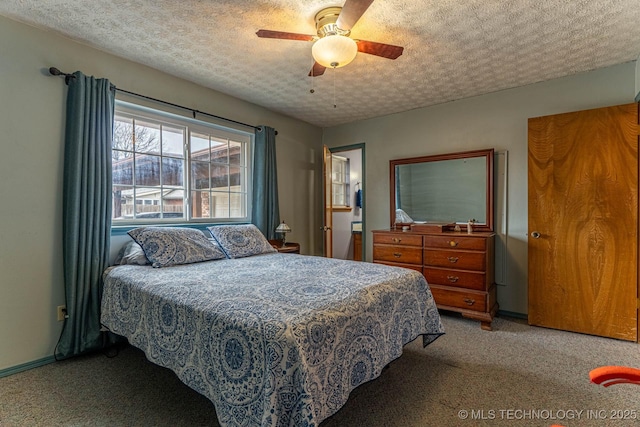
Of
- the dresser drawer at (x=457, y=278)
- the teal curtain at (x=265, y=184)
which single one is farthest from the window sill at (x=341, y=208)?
the dresser drawer at (x=457, y=278)

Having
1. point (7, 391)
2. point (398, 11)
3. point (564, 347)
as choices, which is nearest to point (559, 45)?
point (398, 11)

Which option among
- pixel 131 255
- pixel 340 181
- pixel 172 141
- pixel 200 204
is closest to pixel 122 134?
pixel 172 141

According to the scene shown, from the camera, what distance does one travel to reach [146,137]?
2.96 meters

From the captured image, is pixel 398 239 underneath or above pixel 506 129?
underneath

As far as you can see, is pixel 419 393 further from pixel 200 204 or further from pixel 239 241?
pixel 200 204

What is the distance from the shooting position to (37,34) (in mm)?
2270

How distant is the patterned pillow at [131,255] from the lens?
249 cm

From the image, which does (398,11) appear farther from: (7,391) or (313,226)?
(7,391)

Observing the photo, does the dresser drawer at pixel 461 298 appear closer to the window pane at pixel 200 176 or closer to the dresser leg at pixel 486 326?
the dresser leg at pixel 486 326

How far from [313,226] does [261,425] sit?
358 cm

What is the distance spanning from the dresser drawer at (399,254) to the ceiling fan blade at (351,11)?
2.35 m

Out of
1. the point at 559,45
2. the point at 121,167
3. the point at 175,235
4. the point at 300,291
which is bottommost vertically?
the point at 300,291

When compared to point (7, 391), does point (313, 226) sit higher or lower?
higher

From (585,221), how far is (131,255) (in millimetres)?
3952
